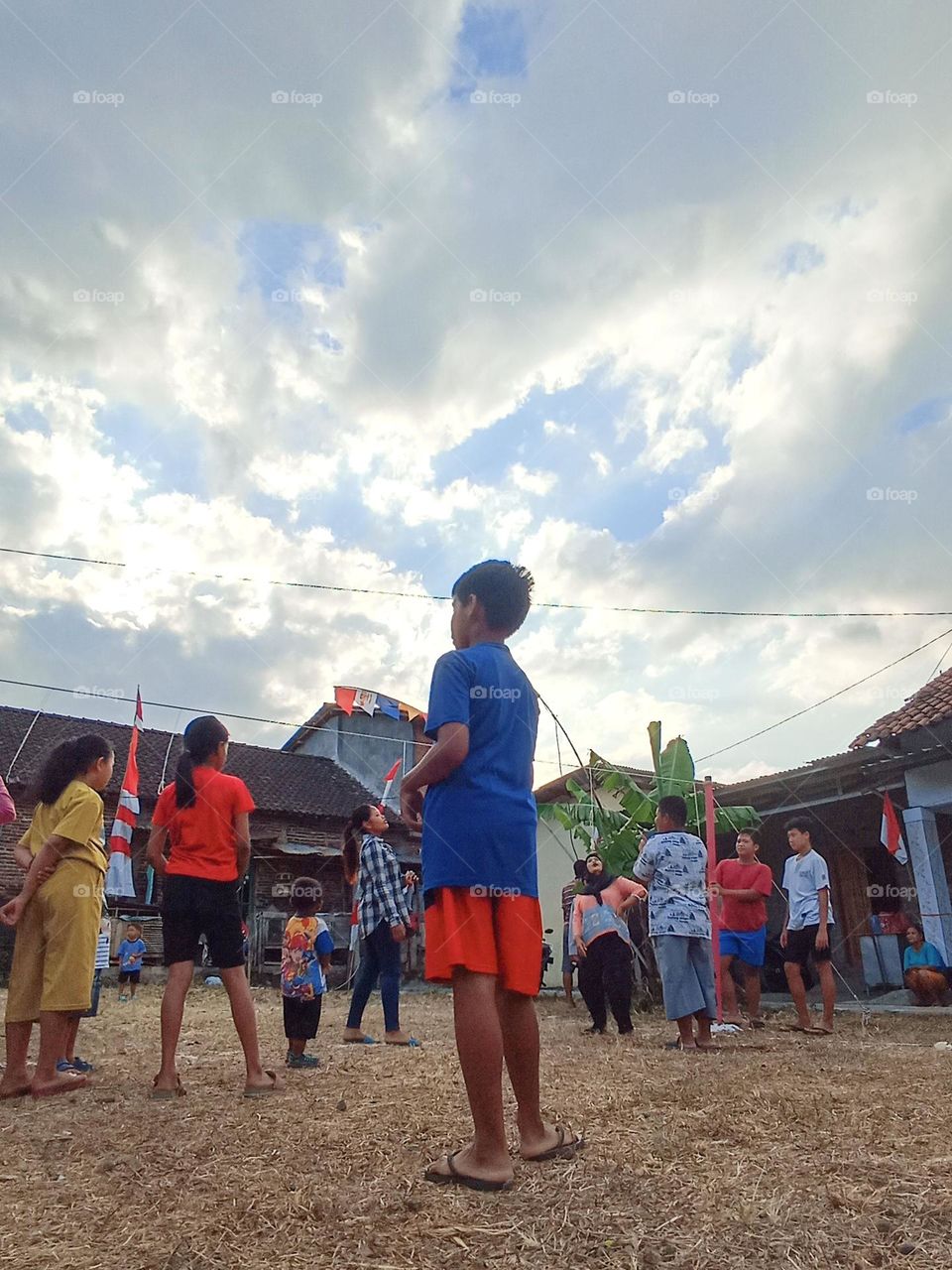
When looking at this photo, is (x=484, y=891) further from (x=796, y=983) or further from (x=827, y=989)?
(x=827, y=989)

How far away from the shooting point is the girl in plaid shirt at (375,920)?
6.21 metres

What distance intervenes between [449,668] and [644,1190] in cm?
149

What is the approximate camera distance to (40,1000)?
4008 millimetres

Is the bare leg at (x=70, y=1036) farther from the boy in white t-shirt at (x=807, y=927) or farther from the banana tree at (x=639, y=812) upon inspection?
the banana tree at (x=639, y=812)

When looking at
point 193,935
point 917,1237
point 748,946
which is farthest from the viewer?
point 748,946

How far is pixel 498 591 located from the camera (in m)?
3.04

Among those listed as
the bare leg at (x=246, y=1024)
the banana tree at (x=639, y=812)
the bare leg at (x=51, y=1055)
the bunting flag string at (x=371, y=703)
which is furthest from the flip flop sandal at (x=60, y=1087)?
the bunting flag string at (x=371, y=703)

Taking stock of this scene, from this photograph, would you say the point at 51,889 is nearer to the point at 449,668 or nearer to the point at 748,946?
the point at 449,668

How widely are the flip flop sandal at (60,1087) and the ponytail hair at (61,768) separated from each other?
129cm

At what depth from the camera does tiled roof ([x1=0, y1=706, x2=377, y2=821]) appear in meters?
21.2

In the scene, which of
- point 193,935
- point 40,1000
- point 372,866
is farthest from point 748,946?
point 40,1000

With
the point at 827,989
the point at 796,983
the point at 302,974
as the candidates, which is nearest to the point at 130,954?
the point at 302,974

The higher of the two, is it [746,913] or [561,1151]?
[746,913]

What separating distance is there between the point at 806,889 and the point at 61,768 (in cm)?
549
